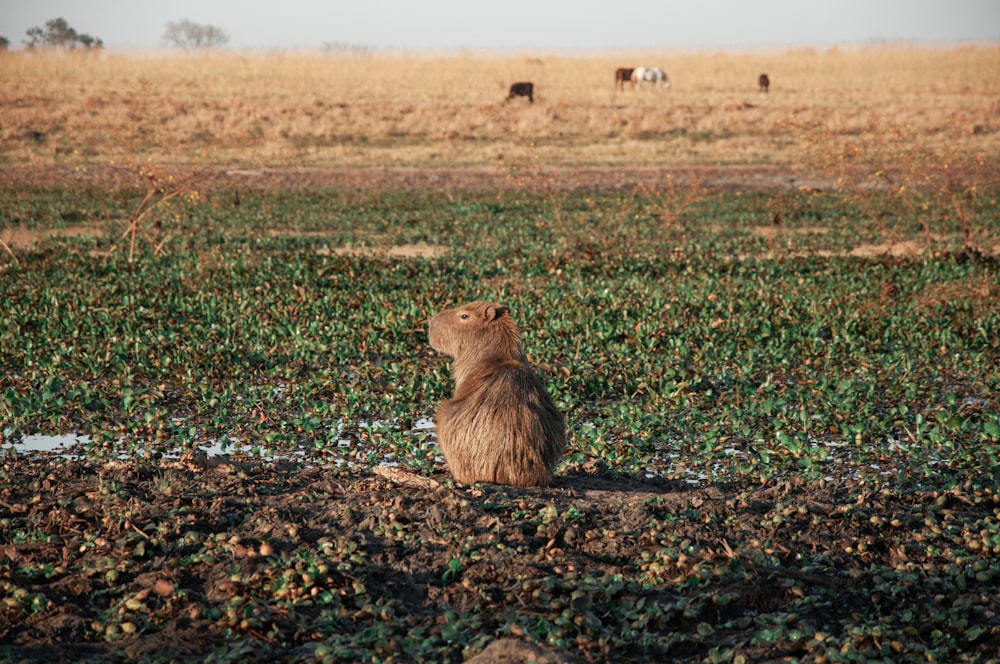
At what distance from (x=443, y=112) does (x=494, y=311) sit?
31537 millimetres

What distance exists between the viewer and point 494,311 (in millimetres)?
6254

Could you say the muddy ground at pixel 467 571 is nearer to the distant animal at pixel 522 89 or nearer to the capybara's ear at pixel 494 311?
the capybara's ear at pixel 494 311

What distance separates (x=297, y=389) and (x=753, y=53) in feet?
193

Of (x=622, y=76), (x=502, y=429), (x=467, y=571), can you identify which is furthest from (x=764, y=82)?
(x=467, y=571)

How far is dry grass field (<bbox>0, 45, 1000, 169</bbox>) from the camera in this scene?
98.2 feet

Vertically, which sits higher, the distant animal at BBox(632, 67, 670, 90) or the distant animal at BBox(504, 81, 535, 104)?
the distant animal at BBox(632, 67, 670, 90)

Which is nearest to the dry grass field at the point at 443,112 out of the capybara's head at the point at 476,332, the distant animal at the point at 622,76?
the distant animal at the point at 622,76

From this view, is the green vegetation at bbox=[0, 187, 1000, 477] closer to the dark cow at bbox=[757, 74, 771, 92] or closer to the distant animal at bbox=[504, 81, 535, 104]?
the distant animal at bbox=[504, 81, 535, 104]

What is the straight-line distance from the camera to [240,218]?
61.4ft

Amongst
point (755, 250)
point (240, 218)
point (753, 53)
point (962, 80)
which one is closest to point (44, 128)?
point (240, 218)

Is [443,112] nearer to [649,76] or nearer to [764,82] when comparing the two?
[649,76]

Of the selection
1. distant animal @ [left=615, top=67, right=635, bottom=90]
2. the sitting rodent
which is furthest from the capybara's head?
distant animal @ [left=615, top=67, right=635, bottom=90]

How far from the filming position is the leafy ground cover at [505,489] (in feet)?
13.6

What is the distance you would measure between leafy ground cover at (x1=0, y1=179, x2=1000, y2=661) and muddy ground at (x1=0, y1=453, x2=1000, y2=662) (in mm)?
16
